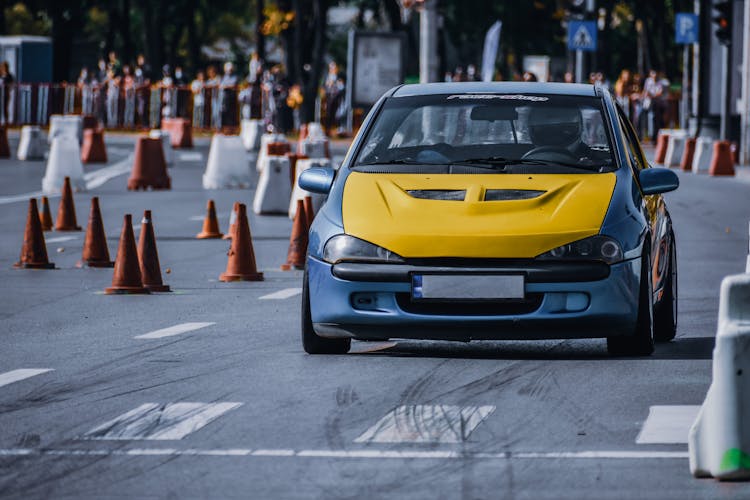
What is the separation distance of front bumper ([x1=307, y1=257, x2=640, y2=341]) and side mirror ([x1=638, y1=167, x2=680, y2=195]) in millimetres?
662

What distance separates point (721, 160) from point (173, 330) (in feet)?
78.1

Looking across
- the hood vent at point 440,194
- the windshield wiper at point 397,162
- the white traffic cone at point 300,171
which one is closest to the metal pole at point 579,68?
the white traffic cone at point 300,171

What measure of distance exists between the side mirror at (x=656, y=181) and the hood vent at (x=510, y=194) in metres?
0.72

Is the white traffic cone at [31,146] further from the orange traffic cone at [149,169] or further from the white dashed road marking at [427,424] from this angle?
the white dashed road marking at [427,424]

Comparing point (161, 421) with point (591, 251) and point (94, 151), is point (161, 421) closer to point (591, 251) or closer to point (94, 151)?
point (591, 251)

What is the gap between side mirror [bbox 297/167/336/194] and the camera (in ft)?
36.6

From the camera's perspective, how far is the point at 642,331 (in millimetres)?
10453

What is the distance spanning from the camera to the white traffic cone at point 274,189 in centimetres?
2430

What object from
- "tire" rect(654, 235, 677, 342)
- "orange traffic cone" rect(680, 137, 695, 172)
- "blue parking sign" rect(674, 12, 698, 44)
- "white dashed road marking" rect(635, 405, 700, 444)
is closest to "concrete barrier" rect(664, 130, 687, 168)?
"orange traffic cone" rect(680, 137, 695, 172)

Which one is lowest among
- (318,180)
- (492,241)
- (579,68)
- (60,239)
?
(60,239)

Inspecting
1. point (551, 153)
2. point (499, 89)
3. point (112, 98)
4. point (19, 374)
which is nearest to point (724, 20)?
point (112, 98)

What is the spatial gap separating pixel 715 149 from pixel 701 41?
→ 11246 mm

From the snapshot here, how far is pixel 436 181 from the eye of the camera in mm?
10656

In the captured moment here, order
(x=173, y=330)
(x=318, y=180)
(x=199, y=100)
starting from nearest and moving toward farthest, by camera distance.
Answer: (x=318, y=180) → (x=173, y=330) → (x=199, y=100)
